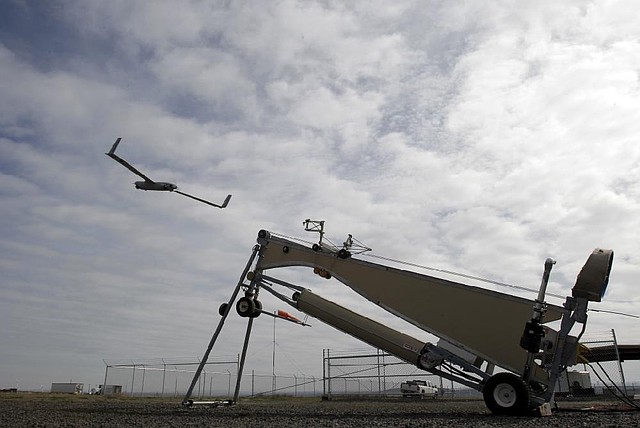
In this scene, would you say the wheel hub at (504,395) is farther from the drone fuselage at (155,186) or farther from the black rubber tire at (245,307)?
the drone fuselage at (155,186)

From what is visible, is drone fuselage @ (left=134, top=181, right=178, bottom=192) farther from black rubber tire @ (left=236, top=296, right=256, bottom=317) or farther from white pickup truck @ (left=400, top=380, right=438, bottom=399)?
white pickup truck @ (left=400, top=380, right=438, bottom=399)

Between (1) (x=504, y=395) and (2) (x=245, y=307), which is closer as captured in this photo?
(1) (x=504, y=395)

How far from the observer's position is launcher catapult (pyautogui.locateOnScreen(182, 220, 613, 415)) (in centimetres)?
1483

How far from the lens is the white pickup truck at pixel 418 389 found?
34688 mm

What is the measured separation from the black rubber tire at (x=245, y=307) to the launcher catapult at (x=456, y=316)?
0.03m

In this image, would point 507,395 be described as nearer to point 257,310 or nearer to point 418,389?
point 257,310

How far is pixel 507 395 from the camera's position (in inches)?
570

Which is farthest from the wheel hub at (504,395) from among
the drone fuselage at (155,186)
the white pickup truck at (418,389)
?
the white pickup truck at (418,389)

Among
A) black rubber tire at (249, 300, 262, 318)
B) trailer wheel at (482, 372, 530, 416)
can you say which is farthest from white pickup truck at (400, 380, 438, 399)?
trailer wheel at (482, 372, 530, 416)

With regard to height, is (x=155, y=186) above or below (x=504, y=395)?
above

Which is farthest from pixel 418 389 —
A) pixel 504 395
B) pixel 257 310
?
pixel 504 395

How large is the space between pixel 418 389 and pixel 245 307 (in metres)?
21.7

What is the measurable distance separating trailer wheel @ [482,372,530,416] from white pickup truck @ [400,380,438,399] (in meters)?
20.1

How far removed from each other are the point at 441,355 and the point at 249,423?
6835 mm
